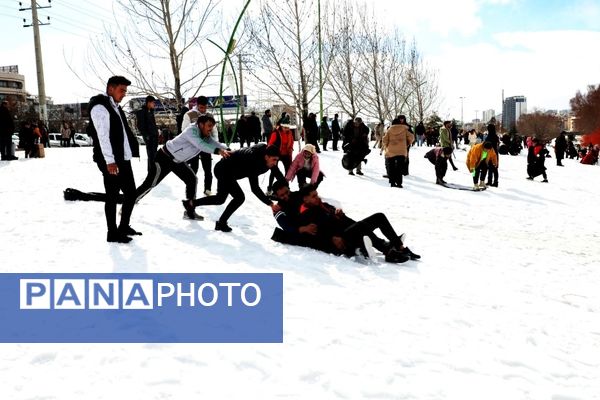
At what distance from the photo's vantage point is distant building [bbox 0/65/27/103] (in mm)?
82562

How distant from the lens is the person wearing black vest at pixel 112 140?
16.8 ft

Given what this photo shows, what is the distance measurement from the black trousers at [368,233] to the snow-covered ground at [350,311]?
26 cm

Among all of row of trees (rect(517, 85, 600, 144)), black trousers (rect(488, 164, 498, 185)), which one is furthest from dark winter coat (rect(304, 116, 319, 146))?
row of trees (rect(517, 85, 600, 144))

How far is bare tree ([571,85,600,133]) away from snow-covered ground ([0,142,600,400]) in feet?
256

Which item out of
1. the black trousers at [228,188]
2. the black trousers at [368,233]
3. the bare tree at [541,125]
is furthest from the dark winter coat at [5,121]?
the bare tree at [541,125]

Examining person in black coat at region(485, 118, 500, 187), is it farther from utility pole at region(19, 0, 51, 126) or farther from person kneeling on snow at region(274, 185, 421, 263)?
utility pole at region(19, 0, 51, 126)

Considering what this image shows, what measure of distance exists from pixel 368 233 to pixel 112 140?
9.89 feet

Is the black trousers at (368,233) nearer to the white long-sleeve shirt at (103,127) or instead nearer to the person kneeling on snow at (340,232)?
the person kneeling on snow at (340,232)

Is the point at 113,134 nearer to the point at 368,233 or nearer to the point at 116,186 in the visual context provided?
the point at 116,186

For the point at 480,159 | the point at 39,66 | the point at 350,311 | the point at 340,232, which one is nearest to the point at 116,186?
the point at 340,232

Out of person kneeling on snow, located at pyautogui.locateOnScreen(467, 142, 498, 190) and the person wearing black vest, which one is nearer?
the person wearing black vest

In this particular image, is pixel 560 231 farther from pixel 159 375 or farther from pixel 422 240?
pixel 159 375

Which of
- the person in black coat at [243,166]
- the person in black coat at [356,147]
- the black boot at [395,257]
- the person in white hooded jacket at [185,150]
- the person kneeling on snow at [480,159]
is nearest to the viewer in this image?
the black boot at [395,257]

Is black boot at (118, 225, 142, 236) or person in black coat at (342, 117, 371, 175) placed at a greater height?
person in black coat at (342, 117, 371, 175)
